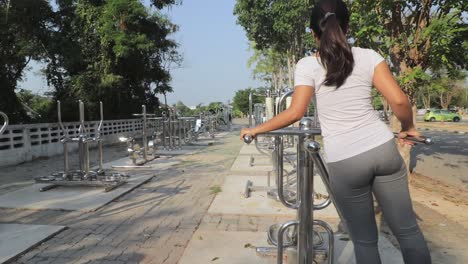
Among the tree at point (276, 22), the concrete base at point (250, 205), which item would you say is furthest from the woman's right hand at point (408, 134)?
the tree at point (276, 22)

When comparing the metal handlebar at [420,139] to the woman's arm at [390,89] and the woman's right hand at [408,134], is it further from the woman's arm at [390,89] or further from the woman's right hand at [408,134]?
the woman's arm at [390,89]

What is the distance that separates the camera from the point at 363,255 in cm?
204

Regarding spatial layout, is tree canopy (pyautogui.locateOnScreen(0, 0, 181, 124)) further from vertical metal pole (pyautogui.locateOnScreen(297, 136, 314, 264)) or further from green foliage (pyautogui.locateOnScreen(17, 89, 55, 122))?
vertical metal pole (pyautogui.locateOnScreen(297, 136, 314, 264))

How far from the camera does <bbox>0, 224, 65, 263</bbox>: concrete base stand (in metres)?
3.54

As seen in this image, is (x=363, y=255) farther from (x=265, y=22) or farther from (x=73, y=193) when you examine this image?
(x=265, y=22)

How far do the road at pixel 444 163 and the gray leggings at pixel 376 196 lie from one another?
7043mm

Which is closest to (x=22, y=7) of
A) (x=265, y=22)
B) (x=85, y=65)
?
(x=85, y=65)

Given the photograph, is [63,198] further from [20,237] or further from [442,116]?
[442,116]

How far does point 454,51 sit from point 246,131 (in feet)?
16.8

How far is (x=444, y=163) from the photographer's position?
450 inches

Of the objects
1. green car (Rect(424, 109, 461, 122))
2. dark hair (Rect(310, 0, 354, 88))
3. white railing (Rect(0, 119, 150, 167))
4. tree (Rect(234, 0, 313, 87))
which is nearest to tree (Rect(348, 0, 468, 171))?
dark hair (Rect(310, 0, 354, 88))

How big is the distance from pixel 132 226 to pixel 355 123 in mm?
3198

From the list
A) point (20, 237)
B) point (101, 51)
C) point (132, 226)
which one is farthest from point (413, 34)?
point (101, 51)

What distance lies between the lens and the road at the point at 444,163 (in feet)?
30.0
